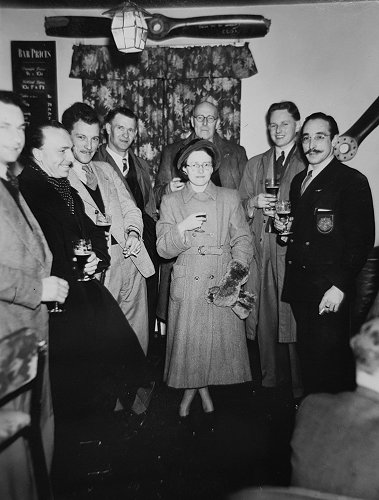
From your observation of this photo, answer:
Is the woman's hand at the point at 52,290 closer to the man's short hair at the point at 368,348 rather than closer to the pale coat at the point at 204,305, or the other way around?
the pale coat at the point at 204,305

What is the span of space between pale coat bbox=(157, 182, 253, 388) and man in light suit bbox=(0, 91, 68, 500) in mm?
883

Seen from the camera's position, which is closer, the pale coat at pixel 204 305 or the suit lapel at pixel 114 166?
the pale coat at pixel 204 305

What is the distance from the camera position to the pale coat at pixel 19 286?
5.47 feet

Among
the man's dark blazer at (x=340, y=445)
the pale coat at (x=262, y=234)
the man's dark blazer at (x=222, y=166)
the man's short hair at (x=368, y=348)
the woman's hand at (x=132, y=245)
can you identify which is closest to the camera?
the man's dark blazer at (x=340, y=445)

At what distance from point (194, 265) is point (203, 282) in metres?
0.13

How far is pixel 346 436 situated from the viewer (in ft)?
3.93

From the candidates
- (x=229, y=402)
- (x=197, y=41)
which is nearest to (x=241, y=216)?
(x=229, y=402)

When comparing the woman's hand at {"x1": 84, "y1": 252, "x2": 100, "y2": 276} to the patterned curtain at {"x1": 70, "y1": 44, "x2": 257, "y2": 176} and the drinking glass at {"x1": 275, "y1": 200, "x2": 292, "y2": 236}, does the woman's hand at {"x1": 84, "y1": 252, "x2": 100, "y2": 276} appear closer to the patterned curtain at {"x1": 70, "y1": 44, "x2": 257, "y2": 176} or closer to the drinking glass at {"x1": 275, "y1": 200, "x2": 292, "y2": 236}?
the drinking glass at {"x1": 275, "y1": 200, "x2": 292, "y2": 236}

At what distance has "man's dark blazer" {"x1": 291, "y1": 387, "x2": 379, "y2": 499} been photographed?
1.16 meters

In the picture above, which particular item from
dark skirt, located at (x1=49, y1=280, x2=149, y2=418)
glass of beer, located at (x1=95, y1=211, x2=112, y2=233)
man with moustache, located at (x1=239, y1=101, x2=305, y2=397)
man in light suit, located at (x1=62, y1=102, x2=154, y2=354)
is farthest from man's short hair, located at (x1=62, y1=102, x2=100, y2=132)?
man with moustache, located at (x1=239, y1=101, x2=305, y2=397)

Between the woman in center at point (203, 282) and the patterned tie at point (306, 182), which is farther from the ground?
the patterned tie at point (306, 182)

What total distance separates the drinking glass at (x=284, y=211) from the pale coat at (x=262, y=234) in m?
0.32

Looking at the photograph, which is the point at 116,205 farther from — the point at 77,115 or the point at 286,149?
the point at 286,149

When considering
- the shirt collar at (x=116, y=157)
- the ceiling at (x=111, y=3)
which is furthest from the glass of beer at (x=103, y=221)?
the ceiling at (x=111, y=3)
